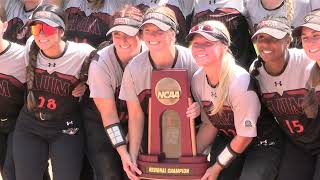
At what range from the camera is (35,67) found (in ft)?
16.4

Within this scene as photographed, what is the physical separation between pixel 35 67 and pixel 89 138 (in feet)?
2.64

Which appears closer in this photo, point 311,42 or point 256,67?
point 311,42

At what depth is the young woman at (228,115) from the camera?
4305 millimetres

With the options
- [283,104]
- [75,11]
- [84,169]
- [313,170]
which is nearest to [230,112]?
[283,104]

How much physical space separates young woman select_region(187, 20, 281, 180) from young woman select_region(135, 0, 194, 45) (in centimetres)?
105

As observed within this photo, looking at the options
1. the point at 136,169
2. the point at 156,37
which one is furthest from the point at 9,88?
the point at 156,37

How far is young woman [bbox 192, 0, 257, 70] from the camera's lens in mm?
5383

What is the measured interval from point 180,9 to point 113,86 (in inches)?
48.0

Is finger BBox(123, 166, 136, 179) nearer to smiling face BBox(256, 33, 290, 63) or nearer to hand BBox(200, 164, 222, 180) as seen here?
hand BBox(200, 164, 222, 180)

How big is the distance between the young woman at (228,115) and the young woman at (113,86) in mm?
601

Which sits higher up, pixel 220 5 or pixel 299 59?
pixel 220 5

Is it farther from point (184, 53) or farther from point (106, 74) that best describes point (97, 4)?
point (184, 53)

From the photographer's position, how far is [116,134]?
4.79m

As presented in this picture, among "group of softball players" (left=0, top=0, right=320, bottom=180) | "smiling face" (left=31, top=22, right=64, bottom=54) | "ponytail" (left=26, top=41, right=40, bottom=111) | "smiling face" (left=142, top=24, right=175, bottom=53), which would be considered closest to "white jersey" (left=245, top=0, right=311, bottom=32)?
"group of softball players" (left=0, top=0, right=320, bottom=180)
